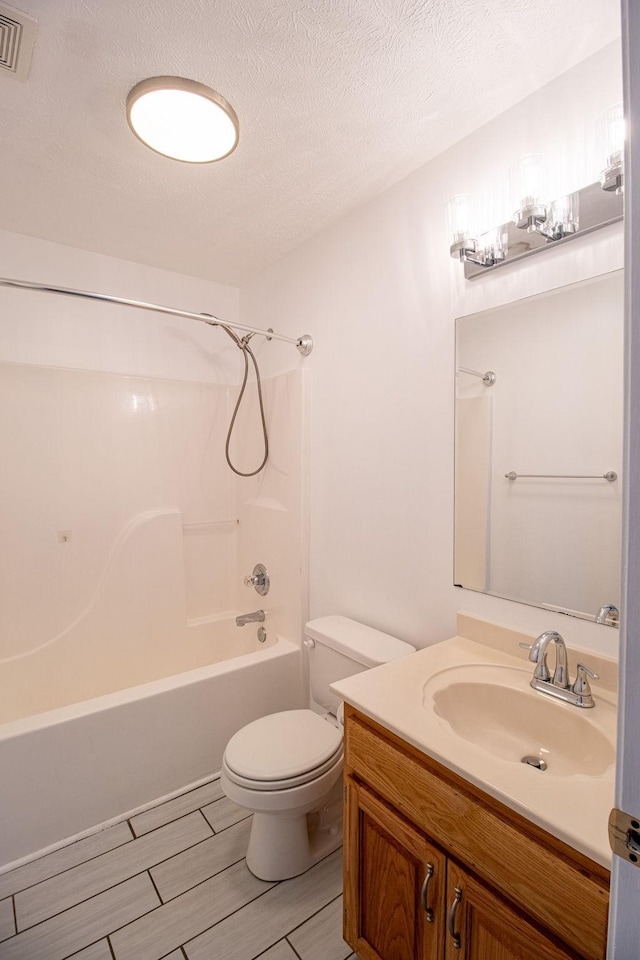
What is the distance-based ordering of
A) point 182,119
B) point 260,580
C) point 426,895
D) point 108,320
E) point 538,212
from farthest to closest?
point 260,580 → point 108,320 → point 182,119 → point 538,212 → point 426,895

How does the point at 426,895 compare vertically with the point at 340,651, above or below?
below

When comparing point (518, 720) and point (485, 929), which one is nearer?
point (485, 929)

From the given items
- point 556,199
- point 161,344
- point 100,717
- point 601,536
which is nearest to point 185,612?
point 100,717

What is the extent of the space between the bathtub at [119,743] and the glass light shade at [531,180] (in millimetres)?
2022

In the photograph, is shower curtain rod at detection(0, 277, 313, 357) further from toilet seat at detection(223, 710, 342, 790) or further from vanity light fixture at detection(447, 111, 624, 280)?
toilet seat at detection(223, 710, 342, 790)

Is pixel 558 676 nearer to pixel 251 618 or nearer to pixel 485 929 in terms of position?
pixel 485 929

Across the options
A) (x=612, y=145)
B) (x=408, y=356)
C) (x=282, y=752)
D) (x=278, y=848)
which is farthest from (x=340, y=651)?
(x=612, y=145)

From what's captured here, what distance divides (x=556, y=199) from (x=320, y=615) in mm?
1816

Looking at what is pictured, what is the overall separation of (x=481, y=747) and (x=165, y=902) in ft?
3.93

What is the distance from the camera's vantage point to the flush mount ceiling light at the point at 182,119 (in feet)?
4.21

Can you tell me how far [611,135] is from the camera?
1097mm

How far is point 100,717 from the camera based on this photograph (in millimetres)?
1768

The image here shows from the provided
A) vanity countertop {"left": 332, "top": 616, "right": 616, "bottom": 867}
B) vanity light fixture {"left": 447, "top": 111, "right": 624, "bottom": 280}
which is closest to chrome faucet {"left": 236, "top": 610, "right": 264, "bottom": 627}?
vanity countertop {"left": 332, "top": 616, "right": 616, "bottom": 867}

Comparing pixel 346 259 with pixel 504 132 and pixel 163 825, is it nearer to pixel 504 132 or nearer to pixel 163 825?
pixel 504 132
